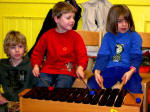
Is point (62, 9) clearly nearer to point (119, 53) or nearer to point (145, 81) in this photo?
point (119, 53)

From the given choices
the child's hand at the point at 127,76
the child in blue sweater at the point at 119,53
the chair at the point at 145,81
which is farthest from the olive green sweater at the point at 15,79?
the chair at the point at 145,81

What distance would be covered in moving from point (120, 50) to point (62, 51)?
48 cm

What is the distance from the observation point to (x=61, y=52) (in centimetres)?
226

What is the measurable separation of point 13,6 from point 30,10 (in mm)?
246

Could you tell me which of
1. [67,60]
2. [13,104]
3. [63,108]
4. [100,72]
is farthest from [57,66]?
[63,108]

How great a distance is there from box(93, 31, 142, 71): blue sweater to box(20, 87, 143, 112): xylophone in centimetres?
54

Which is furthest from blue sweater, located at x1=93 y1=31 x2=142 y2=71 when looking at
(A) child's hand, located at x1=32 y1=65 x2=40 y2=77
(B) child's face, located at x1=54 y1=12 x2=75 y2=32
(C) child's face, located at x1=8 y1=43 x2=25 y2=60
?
(C) child's face, located at x1=8 y1=43 x2=25 y2=60

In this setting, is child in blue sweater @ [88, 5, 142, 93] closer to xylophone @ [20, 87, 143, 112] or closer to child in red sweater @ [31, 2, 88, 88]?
child in red sweater @ [31, 2, 88, 88]

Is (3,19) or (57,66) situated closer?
(57,66)

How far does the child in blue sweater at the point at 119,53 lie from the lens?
6.75 ft

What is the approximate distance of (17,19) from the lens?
3582mm

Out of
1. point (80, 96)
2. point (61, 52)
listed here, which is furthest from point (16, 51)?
point (80, 96)

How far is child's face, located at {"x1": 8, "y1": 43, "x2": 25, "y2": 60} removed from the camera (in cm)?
212

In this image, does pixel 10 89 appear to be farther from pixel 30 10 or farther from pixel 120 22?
pixel 30 10
